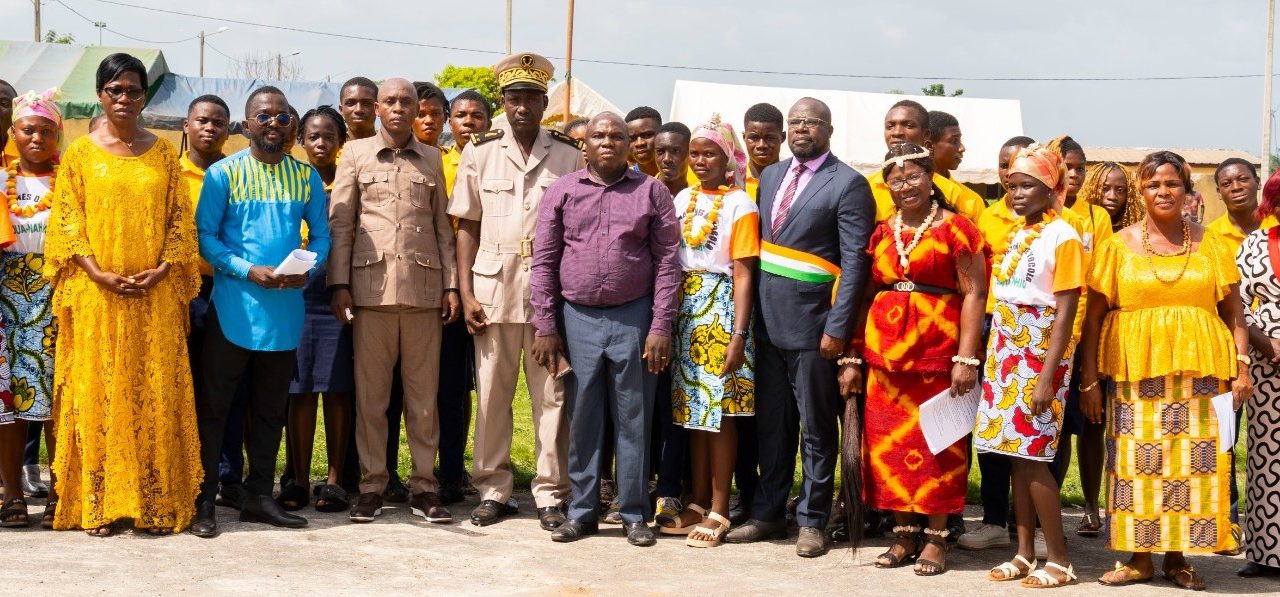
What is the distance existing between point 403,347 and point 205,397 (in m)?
1.06

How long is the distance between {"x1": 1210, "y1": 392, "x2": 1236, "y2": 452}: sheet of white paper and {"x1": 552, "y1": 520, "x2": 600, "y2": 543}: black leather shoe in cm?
307

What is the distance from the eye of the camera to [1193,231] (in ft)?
18.5


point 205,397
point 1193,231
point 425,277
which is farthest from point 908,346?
point 205,397

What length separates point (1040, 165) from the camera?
18.5 feet

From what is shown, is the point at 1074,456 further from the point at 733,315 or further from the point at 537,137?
the point at 537,137

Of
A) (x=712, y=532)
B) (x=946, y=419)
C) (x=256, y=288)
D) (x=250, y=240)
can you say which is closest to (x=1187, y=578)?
Result: (x=946, y=419)

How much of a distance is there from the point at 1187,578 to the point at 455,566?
338 cm

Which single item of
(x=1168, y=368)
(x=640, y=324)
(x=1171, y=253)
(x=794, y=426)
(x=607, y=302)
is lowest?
(x=794, y=426)

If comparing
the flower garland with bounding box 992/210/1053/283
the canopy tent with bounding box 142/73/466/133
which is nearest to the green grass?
the flower garland with bounding box 992/210/1053/283

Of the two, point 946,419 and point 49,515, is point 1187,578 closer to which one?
point 946,419

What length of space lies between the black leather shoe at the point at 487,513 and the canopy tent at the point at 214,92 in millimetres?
15394

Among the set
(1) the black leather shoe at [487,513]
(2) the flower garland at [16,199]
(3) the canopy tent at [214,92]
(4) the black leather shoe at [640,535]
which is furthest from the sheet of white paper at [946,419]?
(3) the canopy tent at [214,92]

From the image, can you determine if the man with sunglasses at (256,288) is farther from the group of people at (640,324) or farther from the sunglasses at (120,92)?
the sunglasses at (120,92)

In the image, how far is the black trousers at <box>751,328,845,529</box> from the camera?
6164 millimetres
